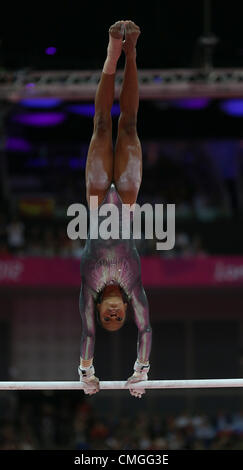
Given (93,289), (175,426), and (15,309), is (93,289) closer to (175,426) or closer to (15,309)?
(175,426)

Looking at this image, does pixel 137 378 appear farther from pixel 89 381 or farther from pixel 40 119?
pixel 40 119

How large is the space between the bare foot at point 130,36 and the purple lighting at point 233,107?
792 centimetres

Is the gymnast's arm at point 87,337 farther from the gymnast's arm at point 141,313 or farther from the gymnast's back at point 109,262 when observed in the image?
the gymnast's arm at point 141,313

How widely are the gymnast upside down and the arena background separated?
3828 millimetres

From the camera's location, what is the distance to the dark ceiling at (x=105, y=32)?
36.3ft

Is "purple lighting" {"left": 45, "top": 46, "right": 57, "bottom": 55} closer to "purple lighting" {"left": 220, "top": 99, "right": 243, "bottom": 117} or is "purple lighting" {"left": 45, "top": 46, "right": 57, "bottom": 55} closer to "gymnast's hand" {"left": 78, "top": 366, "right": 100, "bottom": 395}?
"purple lighting" {"left": 220, "top": 99, "right": 243, "bottom": 117}

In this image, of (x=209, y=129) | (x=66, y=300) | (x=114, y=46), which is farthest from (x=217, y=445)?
(x=114, y=46)

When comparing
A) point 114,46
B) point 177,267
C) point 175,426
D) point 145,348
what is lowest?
point 145,348

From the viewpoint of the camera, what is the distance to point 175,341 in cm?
1403

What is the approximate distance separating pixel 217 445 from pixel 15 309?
13.4ft

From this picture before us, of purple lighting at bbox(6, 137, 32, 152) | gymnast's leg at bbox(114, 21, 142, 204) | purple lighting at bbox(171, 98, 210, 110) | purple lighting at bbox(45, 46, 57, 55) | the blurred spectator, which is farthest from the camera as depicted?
purple lighting at bbox(6, 137, 32, 152)

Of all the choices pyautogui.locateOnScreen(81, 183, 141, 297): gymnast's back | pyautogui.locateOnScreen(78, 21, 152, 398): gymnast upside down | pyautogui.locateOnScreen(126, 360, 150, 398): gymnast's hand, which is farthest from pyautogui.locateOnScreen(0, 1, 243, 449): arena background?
pyautogui.locateOnScreen(126, 360, 150, 398): gymnast's hand

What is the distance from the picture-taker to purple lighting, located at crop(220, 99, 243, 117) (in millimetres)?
14507

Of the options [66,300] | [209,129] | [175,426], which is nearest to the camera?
[175,426]
